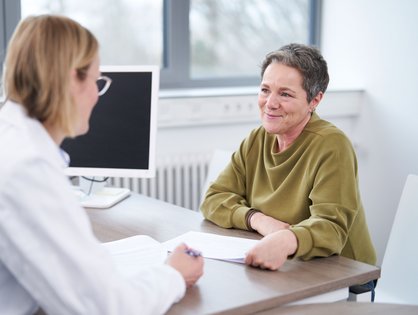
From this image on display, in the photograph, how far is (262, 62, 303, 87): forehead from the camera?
6.27 ft

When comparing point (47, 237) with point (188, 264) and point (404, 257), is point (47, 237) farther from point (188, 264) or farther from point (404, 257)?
point (404, 257)

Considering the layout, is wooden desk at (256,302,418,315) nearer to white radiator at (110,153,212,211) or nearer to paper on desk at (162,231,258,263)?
paper on desk at (162,231,258,263)

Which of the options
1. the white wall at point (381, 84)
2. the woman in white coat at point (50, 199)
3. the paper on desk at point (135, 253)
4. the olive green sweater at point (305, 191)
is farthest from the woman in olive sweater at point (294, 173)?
the white wall at point (381, 84)

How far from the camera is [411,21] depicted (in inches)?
133

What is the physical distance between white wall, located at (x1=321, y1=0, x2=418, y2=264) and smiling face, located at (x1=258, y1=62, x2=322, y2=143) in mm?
1639

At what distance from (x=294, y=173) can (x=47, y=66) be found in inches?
36.9

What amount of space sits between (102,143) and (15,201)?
1089 millimetres

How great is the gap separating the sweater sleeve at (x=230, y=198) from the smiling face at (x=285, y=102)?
168mm

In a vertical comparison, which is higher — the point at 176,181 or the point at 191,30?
the point at 191,30

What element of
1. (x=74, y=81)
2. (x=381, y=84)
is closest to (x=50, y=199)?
(x=74, y=81)

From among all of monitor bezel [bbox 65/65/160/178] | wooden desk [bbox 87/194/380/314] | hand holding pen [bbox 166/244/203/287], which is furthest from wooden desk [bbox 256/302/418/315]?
monitor bezel [bbox 65/65/160/178]

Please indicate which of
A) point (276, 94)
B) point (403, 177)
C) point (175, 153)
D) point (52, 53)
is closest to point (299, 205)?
point (276, 94)

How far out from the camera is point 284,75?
1915 mm

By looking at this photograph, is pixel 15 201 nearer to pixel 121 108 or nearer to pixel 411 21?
pixel 121 108
